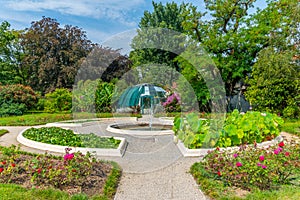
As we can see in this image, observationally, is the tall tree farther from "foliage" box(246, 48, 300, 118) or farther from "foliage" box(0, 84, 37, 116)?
"foliage" box(246, 48, 300, 118)

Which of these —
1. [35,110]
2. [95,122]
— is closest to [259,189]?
[95,122]

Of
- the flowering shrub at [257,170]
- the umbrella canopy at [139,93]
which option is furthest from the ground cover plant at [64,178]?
the umbrella canopy at [139,93]

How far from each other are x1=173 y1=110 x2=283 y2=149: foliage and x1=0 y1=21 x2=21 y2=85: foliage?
22473mm

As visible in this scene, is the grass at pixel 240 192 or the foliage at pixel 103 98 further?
the foliage at pixel 103 98

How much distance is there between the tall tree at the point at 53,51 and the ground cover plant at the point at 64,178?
693 inches

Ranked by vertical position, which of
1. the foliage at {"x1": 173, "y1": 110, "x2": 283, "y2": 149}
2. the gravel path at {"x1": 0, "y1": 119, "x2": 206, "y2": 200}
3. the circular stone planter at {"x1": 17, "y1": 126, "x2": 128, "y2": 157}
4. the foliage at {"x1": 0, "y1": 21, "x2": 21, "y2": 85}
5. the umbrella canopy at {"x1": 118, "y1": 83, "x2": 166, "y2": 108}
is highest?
the foliage at {"x1": 0, "y1": 21, "x2": 21, "y2": 85}

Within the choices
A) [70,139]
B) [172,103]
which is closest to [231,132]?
[70,139]

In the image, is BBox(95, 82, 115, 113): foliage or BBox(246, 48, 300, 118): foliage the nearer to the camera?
BBox(246, 48, 300, 118): foliage

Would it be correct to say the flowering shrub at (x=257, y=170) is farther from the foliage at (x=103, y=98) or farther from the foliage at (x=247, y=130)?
the foliage at (x=103, y=98)

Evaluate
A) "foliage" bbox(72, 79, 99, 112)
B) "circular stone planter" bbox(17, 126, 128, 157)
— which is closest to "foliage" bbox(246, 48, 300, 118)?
"circular stone planter" bbox(17, 126, 128, 157)

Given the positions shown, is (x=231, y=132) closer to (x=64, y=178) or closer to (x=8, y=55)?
(x=64, y=178)

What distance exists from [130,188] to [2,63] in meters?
24.5

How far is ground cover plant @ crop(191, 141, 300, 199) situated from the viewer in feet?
11.7

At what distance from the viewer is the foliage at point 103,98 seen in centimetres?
1563
